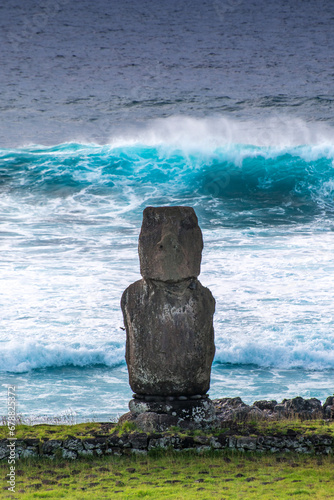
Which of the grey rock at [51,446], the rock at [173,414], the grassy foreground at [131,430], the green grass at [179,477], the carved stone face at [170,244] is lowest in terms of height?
the green grass at [179,477]

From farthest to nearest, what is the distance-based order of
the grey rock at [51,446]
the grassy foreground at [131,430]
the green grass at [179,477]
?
the grassy foreground at [131,430], the grey rock at [51,446], the green grass at [179,477]

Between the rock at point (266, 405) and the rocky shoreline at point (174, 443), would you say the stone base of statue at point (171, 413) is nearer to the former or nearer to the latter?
the rocky shoreline at point (174, 443)

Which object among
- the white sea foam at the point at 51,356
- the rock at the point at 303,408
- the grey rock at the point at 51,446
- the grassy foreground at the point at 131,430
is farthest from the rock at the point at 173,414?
the white sea foam at the point at 51,356

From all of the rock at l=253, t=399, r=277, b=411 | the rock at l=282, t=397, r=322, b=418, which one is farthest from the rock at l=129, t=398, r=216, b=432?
the rock at l=253, t=399, r=277, b=411

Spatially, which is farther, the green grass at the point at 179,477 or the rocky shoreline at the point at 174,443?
the rocky shoreline at the point at 174,443

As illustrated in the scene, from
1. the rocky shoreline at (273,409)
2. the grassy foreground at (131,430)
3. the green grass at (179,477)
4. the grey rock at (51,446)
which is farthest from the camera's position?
the rocky shoreline at (273,409)

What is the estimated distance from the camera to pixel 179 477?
6695mm

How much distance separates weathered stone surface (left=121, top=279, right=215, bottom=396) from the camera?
7.71 meters

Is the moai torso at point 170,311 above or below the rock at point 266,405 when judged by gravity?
above

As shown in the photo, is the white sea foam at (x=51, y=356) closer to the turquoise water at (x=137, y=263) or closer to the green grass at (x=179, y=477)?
the turquoise water at (x=137, y=263)

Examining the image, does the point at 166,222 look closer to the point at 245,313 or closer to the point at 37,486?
the point at 37,486

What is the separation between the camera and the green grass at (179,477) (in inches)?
242

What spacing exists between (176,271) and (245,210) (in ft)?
80.1

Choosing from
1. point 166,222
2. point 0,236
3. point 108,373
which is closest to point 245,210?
point 0,236
